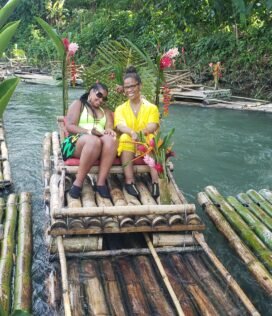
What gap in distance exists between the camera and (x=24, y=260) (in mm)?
3717

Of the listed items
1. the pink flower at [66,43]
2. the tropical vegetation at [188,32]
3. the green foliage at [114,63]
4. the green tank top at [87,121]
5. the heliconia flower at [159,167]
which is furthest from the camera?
the green foliage at [114,63]

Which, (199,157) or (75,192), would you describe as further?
(199,157)

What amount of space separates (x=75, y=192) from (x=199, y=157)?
14.9 feet

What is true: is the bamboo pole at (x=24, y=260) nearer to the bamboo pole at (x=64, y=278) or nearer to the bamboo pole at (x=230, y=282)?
the bamboo pole at (x=64, y=278)

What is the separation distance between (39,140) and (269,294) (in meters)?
6.65

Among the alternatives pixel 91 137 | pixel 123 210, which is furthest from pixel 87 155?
pixel 123 210

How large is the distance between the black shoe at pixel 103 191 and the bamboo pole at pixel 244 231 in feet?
4.79

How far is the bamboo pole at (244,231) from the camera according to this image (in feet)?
12.5

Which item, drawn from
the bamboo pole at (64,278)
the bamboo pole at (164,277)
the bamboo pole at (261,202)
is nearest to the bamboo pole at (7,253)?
the bamboo pole at (64,278)

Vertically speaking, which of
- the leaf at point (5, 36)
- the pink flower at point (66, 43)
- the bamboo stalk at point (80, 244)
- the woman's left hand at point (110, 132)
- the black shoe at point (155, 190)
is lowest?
the bamboo stalk at point (80, 244)

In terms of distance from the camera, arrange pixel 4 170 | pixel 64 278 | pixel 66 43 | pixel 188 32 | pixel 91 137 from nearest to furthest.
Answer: pixel 64 278 → pixel 91 137 → pixel 188 32 → pixel 66 43 → pixel 4 170

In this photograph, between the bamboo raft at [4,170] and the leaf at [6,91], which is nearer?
the leaf at [6,91]

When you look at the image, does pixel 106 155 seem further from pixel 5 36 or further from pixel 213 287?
pixel 5 36

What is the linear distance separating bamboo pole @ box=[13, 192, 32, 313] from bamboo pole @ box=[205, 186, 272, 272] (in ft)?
6.95
